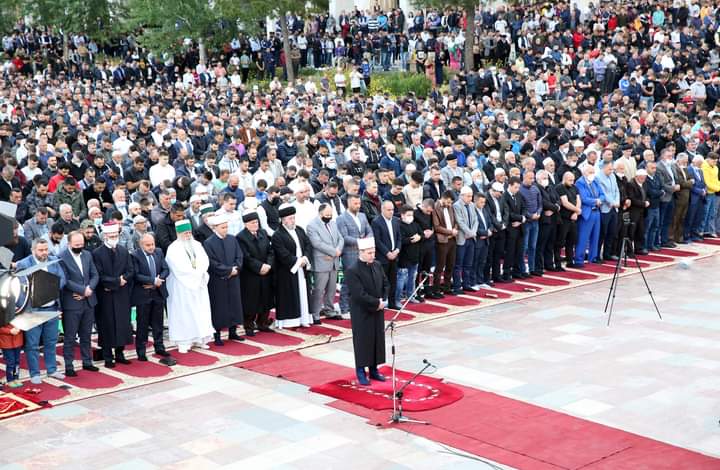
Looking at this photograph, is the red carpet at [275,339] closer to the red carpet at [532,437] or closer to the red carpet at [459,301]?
the red carpet at [532,437]

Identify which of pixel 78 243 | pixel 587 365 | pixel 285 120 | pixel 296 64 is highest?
pixel 296 64

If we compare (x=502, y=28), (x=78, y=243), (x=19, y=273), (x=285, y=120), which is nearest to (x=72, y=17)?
(x=502, y=28)

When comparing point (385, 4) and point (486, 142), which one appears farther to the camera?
point (385, 4)

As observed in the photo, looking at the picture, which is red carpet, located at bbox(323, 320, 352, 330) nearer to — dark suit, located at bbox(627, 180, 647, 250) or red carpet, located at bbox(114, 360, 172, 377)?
red carpet, located at bbox(114, 360, 172, 377)

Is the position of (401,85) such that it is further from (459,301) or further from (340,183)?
(459,301)

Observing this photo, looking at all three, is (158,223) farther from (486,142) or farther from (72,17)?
(72,17)

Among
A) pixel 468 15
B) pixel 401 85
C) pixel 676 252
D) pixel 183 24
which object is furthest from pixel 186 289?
pixel 183 24

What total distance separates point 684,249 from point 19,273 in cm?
1720

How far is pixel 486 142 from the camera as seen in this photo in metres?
23.2

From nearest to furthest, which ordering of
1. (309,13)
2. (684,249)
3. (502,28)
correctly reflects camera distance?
1. (684,249)
2. (502,28)
3. (309,13)

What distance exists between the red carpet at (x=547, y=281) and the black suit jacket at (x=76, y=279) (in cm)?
838

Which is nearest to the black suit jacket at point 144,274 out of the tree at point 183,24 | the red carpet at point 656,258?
the red carpet at point 656,258


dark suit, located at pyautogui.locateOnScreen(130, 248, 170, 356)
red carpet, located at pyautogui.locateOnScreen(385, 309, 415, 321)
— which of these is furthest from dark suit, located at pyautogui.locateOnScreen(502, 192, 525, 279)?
dark suit, located at pyautogui.locateOnScreen(130, 248, 170, 356)

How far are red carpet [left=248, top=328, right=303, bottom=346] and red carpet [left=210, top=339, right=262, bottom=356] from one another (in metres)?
0.27
